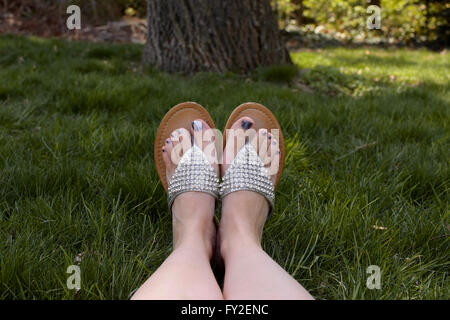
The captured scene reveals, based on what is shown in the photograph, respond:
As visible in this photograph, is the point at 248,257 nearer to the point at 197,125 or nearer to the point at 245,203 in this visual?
the point at 245,203

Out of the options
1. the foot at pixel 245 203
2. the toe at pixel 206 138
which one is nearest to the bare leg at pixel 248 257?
the foot at pixel 245 203

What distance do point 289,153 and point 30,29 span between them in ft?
20.5

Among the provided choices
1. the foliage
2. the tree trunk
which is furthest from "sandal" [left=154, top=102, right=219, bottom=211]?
the foliage

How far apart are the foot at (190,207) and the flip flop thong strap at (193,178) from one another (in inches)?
0.9

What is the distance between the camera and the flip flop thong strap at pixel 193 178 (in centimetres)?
145

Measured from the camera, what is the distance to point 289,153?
187 cm

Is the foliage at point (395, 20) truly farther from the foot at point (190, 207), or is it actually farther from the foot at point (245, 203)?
the foot at point (190, 207)

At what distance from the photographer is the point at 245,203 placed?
1397 mm

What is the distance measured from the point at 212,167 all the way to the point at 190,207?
0.28 meters

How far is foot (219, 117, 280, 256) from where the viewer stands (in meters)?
1.26

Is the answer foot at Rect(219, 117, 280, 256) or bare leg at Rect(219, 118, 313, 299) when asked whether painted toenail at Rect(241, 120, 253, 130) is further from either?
bare leg at Rect(219, 118, 313, 299)

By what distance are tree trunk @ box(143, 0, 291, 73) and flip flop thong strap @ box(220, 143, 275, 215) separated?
2098 millimetres
